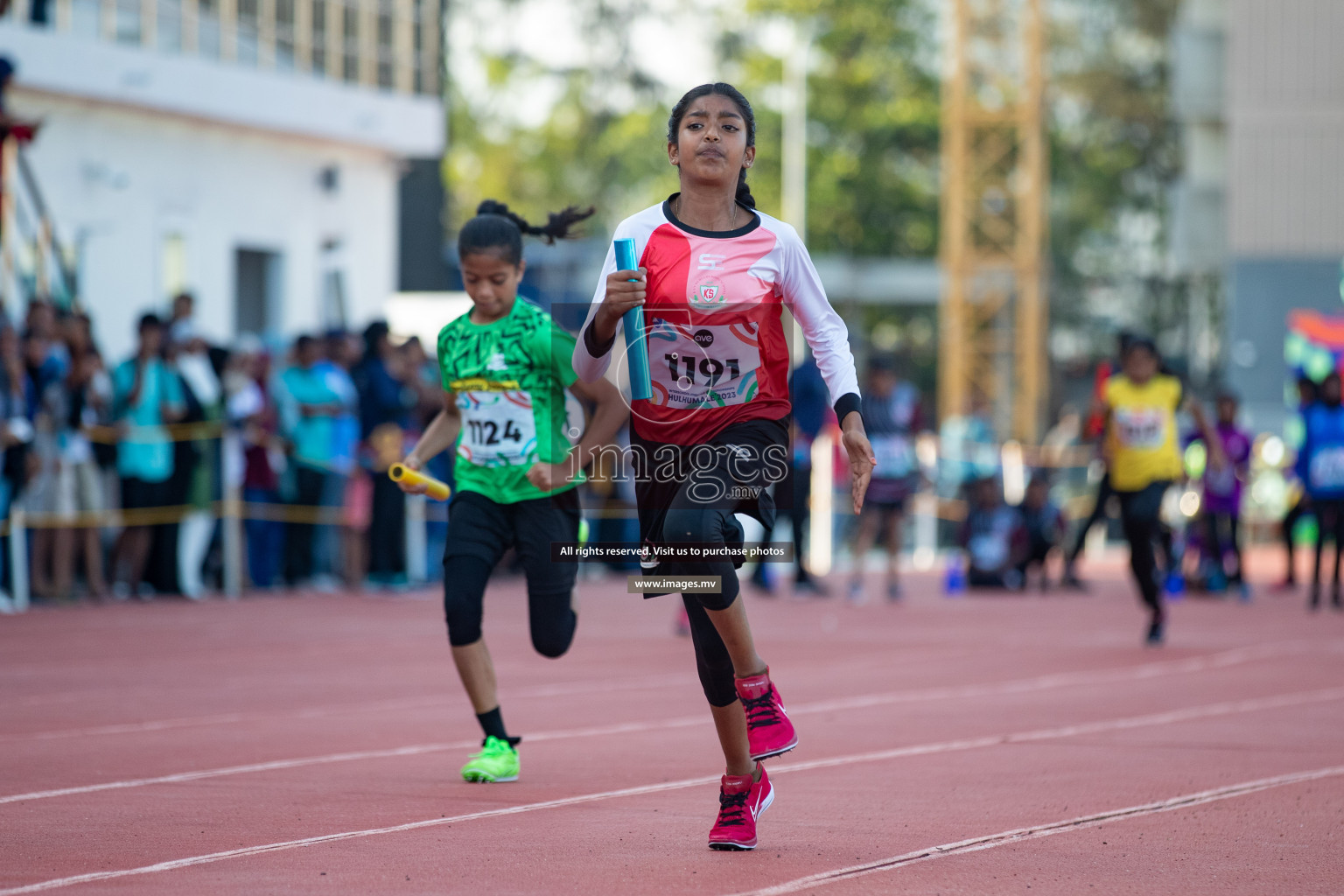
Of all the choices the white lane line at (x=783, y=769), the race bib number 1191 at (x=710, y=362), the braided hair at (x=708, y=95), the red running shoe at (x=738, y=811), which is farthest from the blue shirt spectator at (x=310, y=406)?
the red running shoe at (x=738, y=811)

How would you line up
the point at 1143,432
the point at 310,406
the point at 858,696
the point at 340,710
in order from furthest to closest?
the point at 310,406
the point at 1143,432
the point at 858,696
the point at 340,710

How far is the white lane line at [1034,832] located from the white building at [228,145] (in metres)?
14.8

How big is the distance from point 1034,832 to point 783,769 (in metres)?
1.66

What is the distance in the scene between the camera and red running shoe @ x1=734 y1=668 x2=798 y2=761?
555cm

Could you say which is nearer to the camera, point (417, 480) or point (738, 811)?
point (738, 811)

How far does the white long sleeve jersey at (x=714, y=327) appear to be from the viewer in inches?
221

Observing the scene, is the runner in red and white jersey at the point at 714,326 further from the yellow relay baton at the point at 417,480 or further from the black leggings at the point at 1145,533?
the black leggings at the point at 1145,533

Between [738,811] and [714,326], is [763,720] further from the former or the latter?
[714,326]

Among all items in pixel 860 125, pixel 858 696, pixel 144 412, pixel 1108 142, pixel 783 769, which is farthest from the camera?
pixel 1108 142

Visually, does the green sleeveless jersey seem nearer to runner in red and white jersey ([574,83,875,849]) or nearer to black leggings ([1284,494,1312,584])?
runner in red and white jersey ([574,83,875,849])

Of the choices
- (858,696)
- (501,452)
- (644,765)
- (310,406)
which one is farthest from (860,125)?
(501,452)

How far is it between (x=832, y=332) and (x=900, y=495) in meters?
12.8

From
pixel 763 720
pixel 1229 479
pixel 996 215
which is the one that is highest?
pixel 996 215

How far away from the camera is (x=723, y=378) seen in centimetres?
566
